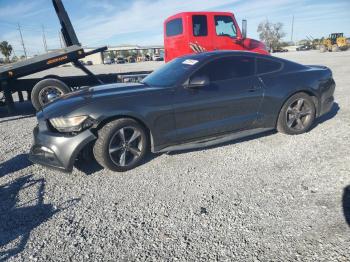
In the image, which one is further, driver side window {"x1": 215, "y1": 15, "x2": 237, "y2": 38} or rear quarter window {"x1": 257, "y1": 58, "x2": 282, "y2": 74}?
driver side window {"x1": 215, "y1": 15, "x2": 237, "y2": 38}

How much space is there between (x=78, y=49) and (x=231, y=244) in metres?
6.62

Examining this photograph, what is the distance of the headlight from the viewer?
329 cm

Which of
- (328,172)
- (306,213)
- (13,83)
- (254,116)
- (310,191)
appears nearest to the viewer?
(306,213)

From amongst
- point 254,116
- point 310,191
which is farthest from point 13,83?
point 310,191

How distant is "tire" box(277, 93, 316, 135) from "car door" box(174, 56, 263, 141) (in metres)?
0.59

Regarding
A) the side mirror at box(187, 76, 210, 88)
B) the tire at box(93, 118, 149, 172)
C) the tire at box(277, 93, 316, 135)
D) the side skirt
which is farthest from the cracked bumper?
the tire at box(277, 93, 316, 135)

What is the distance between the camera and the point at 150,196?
3.05 metres

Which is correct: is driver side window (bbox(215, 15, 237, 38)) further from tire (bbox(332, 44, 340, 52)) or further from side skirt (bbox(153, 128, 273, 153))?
tire (bbox(332, 44, 340, 52))

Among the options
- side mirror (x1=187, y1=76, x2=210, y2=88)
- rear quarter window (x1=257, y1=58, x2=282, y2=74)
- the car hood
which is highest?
rear quarter window (x1=257, y1=58, x2=282, y2=74)

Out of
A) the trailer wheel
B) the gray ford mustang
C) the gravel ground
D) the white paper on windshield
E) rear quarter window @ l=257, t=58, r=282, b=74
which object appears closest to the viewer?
the gravel ground

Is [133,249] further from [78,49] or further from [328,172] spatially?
[78,49]

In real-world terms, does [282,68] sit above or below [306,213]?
above

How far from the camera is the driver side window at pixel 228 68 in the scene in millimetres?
4008

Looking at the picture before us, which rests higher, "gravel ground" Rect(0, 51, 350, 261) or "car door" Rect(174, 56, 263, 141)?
"car door" Rect(174, 56, 263, 141)
